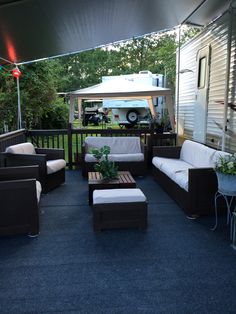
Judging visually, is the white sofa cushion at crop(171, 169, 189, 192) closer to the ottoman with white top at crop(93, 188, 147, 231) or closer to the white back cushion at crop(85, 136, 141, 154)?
the ottoman with white top at crop(93, 188, 147, 231)

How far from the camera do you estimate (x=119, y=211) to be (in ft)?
10.7

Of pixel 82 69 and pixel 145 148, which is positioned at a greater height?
pixel 82 69

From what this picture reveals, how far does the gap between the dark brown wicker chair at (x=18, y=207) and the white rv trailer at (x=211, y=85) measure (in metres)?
3.09

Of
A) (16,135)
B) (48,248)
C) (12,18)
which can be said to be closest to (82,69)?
(16,135)

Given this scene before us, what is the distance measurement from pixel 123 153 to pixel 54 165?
6.11ft

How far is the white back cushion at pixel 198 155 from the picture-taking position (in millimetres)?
4292

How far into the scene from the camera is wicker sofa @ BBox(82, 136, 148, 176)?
593 cm

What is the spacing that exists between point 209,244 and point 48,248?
1.67 meters

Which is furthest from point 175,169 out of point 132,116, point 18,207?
point 132,116

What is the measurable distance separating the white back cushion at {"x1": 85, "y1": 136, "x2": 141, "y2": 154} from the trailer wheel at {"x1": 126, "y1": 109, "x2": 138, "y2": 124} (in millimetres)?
6591

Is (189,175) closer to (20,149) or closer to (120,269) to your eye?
(120,269)

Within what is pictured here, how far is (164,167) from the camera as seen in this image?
4.90m

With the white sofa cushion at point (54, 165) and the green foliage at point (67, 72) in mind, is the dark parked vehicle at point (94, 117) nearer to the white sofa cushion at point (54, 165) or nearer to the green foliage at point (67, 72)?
the green foliage at point (67, 72)

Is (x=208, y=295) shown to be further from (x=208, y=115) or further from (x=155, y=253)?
(x=208, y=115)
